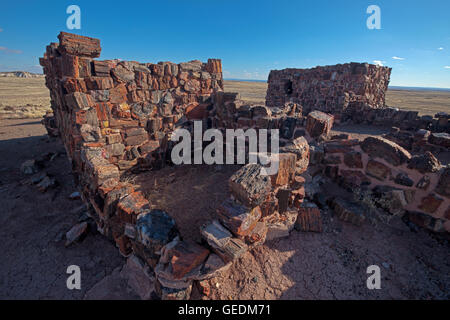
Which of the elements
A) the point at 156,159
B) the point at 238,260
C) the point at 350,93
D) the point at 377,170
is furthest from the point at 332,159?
the point at 350,93

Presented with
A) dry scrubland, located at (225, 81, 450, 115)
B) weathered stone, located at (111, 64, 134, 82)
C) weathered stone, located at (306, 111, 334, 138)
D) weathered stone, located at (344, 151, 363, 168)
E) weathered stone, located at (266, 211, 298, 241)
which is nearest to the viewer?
weathered stone, located at (266, 211, 298, 241)

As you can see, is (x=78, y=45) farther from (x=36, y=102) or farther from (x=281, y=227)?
(x=36, y=102)

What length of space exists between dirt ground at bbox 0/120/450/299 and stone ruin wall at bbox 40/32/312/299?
25 cm

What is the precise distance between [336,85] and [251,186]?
9449mm

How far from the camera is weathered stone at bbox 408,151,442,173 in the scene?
2.95 meters

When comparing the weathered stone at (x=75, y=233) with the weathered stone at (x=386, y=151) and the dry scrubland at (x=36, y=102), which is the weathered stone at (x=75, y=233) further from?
the dry scrubland at (x=36, y=102)

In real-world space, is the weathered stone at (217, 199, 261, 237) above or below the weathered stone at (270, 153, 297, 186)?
below

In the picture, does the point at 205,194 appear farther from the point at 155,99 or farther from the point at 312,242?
the point at 155,99

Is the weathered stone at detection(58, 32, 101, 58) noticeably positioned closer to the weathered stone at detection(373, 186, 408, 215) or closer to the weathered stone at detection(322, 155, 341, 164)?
the weathered stone at detection(322, 155, 341, 164)

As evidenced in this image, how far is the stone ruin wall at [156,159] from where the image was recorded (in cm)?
221

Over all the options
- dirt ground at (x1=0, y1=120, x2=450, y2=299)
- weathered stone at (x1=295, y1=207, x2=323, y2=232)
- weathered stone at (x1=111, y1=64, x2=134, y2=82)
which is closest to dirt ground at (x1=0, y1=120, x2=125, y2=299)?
dirt ground at (x1=0, y1=120, x2=450, y2=299)

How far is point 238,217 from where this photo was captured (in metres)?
2.22
